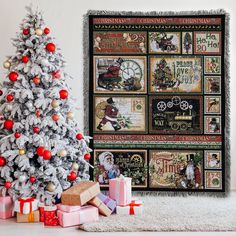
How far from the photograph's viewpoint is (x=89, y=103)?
4008 millimetres

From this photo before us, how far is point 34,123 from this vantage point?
3258 mm

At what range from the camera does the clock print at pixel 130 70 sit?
3996 mm

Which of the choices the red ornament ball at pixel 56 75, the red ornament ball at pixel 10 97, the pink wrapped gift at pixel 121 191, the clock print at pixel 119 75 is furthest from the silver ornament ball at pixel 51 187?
the clock print at pixel 119 75

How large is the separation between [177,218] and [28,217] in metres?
1.04

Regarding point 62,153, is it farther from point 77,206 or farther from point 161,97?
point 161,97

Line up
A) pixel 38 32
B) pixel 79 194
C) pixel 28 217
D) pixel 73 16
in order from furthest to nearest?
pixel 73 16 < pixel 38 32 < pixel 28 217 < pixel 79 194

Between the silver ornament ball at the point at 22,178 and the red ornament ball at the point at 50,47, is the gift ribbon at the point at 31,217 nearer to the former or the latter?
the silver ornament ball at the point at 22,178

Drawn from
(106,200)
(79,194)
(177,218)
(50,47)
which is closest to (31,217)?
(79,194)

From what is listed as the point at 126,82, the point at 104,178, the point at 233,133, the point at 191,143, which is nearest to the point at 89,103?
the point at 126,82

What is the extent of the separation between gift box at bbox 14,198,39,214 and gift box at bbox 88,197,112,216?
40 centimetres

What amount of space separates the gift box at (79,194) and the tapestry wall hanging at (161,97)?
760mm

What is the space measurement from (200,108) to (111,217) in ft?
4.26

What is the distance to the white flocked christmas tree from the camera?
3.25m

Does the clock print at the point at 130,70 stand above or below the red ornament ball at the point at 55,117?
above
